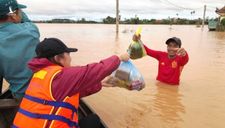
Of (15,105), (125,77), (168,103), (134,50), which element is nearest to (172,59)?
(168,103)

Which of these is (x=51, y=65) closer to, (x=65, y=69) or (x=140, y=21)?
(x=65, y=69)

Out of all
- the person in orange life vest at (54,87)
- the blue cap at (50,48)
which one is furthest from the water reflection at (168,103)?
the blue cap at (50,48)

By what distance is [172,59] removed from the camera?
6.86 metres

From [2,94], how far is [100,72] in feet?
6.11

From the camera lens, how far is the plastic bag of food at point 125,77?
4.07 meters

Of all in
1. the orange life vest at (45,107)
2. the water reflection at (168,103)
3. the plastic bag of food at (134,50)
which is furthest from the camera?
the water reflection at (168,103)

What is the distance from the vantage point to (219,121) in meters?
5.57

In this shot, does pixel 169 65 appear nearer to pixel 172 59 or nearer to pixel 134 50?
pixel 172 59

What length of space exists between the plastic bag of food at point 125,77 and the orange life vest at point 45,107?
1167 millimetres

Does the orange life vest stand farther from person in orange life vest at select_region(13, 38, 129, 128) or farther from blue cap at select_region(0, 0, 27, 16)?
blue cap at select_region(0, 0, 27, 16)

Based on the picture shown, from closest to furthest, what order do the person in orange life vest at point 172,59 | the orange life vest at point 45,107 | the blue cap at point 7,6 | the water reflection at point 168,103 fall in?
1. the orange life vest at point 45,107
2. the blue cap at point 7,6
3. the water reflection at point 168,103
4. the person in orange life vest at point 172,59

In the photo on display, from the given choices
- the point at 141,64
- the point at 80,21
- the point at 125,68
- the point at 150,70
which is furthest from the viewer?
the point at 80,21

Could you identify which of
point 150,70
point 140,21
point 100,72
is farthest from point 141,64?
point 140,21

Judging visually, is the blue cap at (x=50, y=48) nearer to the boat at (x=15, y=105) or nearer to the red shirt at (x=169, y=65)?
the boat at (x=15, y=105)
